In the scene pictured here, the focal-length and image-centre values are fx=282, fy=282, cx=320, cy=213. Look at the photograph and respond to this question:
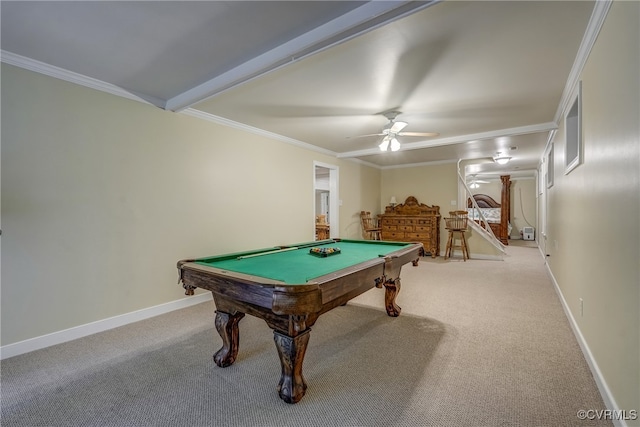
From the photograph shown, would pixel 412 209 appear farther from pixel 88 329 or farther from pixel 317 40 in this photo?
pixel 88 329

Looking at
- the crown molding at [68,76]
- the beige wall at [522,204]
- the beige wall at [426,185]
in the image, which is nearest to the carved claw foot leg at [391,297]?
the crown molding at [68,76]

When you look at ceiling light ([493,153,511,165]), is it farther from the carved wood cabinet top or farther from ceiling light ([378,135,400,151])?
ceiling light ([378,135,400,151])

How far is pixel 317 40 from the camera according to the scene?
191 cm

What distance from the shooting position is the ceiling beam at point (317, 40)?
1621 mm

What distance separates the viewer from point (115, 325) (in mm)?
2826

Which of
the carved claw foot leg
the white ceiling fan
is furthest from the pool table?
the white ceiling fan

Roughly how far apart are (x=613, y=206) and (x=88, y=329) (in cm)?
414

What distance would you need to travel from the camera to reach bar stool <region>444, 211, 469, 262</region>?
6.38 m

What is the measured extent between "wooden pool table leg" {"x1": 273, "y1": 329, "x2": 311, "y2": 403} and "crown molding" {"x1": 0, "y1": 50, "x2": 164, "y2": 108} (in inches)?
112

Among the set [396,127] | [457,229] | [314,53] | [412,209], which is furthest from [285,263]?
[412,209]

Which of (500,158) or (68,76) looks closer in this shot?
(68,76)

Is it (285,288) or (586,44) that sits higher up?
(586,44)

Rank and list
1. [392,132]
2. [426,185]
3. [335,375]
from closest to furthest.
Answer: [335,375], [392,132], [426,185]

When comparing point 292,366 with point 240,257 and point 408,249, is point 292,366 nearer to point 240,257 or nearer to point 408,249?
point 240,257
